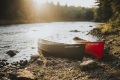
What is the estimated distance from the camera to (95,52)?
58.6 ft

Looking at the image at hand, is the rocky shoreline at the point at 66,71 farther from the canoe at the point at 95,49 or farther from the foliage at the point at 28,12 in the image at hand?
the foliage at the point at 28,12

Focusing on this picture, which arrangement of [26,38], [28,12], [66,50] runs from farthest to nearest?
[28,12], [26,38], [66,50]

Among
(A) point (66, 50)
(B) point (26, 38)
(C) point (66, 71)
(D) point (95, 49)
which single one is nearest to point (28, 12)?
(B) point (26, 38)

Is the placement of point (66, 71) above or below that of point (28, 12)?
above

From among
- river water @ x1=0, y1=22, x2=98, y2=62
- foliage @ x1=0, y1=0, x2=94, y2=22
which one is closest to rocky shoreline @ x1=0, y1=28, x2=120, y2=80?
river water @ x1=0, y1=22, x2=98, y2=62

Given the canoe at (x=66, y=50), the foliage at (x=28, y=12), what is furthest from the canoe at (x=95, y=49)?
the foliage at (x=28, y=12)

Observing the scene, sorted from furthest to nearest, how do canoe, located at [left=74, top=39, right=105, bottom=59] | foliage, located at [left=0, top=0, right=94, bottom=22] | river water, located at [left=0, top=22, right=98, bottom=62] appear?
foliage, located at [left=0, top=0, right=94, bottom=22]
river water, located at [left=0, top=22, right=98, bottom=62]
canoe, located at [left=74, top=39, right=105, bottom=59]

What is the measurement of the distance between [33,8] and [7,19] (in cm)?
3083

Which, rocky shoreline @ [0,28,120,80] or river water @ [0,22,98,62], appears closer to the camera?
rocky shoreline @ [0,28,120,80]

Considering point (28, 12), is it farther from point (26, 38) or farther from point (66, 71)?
point (66, 71)

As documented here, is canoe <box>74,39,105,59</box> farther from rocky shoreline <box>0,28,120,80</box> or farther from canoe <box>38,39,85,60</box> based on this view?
canoe <box>38,39,85,60</box>

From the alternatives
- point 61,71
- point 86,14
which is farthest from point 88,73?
point 86,14

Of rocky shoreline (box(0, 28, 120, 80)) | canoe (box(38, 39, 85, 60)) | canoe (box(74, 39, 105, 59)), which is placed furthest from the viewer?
canoe (box(38, 39, 85, 60))

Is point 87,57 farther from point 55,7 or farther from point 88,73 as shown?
point 55,7
